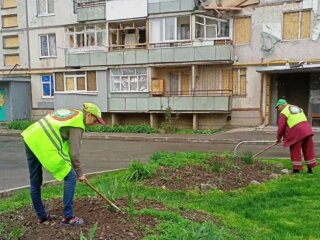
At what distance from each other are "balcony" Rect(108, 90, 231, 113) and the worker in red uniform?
12271mm

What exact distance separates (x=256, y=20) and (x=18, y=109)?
1759cm

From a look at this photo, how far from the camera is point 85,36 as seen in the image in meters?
25.4

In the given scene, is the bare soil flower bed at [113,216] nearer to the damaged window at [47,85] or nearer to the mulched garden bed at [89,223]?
the mulched garden bed at [89,223]

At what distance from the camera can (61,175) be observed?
4.02 metres

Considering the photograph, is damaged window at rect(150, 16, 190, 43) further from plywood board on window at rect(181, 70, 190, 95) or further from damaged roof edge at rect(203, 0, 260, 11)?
plywood board on window at rect(181, 70, 190, 95)

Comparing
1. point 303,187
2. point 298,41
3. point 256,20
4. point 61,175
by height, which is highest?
point 256,20

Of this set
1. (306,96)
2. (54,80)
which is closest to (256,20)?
(306,96)

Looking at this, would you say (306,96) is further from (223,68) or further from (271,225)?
(271,225)

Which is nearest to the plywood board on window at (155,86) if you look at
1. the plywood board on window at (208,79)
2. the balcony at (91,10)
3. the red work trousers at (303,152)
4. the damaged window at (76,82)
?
the plywood board on window at (208,79)

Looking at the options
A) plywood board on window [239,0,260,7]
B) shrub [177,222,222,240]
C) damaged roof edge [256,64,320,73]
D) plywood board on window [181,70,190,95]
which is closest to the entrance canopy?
damaged roof edge [256,64,320,73]

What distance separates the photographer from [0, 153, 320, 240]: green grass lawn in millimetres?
4195

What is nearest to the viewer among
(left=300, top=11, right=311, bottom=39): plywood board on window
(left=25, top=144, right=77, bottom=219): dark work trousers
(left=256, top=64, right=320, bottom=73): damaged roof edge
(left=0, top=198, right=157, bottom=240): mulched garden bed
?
(left=0, top=198, right=157, bottom=240): mulched garden bed

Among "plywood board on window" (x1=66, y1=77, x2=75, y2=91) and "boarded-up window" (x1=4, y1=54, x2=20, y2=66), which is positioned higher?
"boarded-up window" (x1=4, y1=54, x2=20, y2=66)

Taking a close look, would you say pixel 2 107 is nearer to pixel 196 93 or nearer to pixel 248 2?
pixel 196 93
